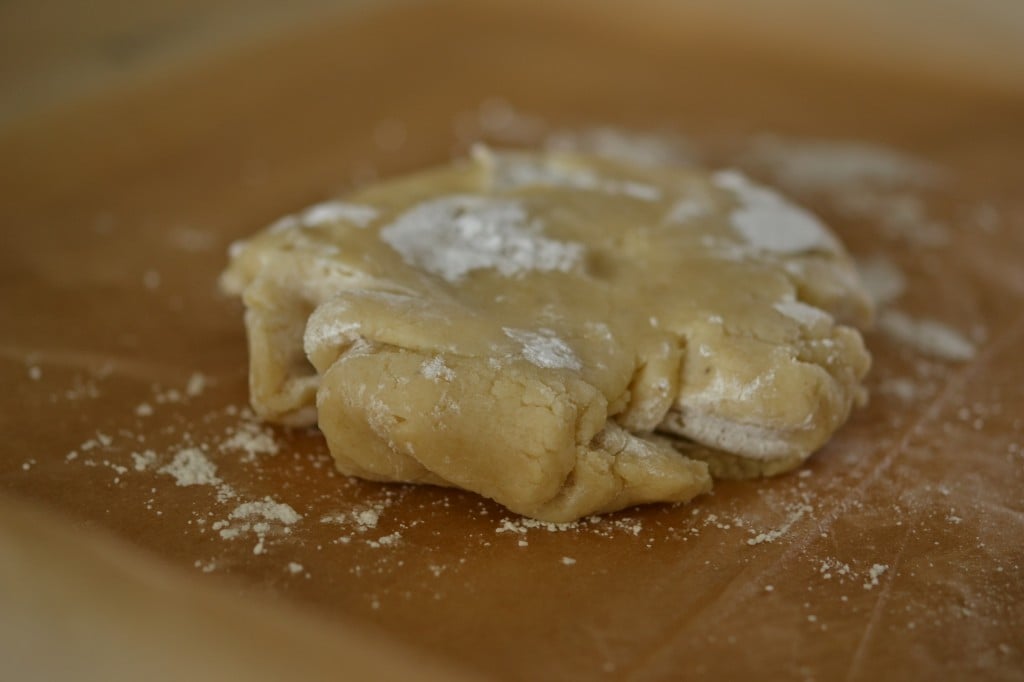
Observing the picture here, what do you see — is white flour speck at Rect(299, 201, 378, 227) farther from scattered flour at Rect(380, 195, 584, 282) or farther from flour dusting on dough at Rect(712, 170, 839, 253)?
flour dusting on dough at Rect(712, 170, 839, 253)

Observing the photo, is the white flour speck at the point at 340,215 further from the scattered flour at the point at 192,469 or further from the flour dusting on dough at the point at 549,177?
the scattered flour at the point at 192,469

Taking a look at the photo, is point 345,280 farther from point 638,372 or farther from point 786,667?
point 786,667

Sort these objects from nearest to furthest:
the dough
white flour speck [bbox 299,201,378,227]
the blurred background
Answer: the dough → white flour speck [bbox 299,201,378,227] → the blurred background

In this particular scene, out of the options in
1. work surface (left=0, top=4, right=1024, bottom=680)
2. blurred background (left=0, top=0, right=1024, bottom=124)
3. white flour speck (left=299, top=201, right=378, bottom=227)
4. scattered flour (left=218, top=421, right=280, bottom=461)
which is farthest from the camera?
blurred background (left=0, top=0, right=1024, bottom=124)

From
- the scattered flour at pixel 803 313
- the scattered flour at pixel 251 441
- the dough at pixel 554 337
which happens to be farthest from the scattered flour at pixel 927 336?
the scattered flour at pixel 251 441

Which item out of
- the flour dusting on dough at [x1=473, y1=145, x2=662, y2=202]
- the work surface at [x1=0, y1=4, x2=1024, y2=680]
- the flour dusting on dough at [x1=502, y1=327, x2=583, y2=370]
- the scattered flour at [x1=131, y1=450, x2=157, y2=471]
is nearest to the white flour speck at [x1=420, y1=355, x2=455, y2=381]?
the flour dusting on dough at [x1=502, y1=327, x2=583, y2=370]

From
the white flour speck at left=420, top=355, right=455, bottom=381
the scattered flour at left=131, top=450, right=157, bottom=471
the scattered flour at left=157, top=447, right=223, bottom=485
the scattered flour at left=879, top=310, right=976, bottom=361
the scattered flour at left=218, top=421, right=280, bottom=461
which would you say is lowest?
the scattered flour at left=131, top=450, right=157, bottom=471

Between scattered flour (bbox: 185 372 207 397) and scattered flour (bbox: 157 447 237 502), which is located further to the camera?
scattered flour (bbox: 185 372 207 397)
